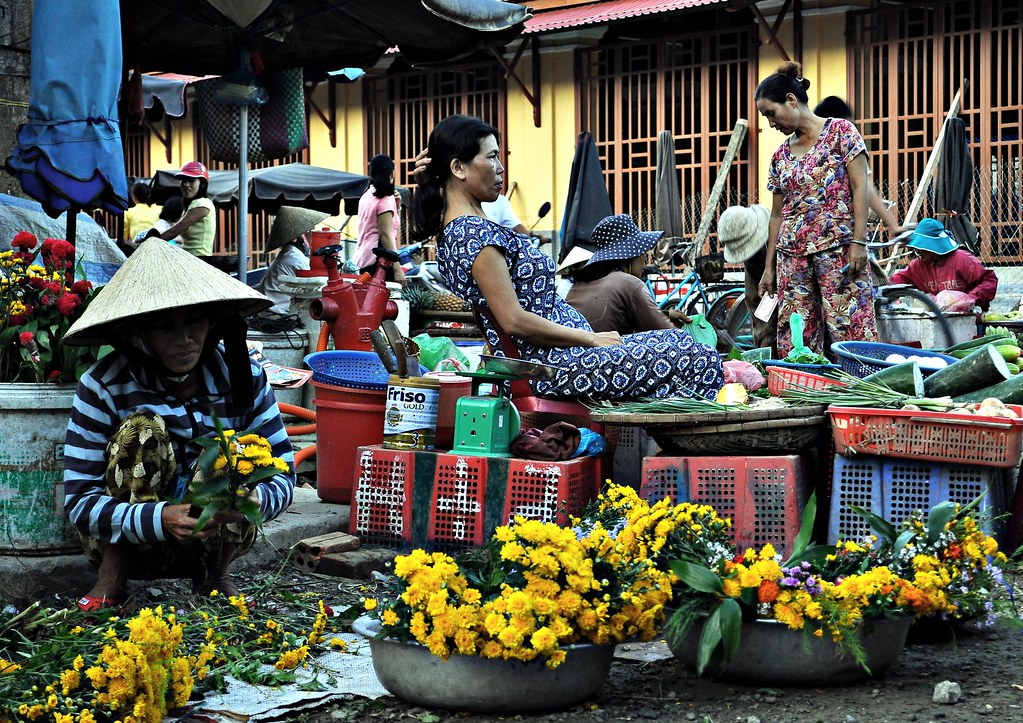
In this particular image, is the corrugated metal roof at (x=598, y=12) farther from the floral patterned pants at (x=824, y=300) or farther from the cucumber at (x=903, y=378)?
the cucumber at (x=903, y=378)

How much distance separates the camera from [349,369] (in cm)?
529

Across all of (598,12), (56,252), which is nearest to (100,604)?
(56,252)

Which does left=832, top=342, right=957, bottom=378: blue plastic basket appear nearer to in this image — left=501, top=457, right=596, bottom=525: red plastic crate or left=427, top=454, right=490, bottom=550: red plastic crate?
left=501, top=457, right=596, bottom=525: red plastic crate

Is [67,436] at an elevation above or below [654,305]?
below

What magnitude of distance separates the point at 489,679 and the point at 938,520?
1.19 m

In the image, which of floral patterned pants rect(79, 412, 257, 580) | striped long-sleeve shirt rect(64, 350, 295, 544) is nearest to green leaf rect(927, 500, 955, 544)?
striped long-sleeve shirt rect(64, 350, 295, 544)

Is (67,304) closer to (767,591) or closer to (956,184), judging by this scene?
(767,591)

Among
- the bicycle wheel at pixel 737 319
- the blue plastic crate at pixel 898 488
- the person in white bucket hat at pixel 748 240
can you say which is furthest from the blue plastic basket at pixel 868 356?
the bicycle wheel at pixel 737 319

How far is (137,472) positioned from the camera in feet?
10.9

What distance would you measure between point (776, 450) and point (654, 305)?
1.59 metres

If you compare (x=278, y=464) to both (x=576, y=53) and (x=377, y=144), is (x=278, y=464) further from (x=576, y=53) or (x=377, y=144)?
(x=377, y=144)

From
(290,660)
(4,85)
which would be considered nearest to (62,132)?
(4,85)

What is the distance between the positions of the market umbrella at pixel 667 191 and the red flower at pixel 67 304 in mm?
10933

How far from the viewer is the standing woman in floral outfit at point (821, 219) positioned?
6324 mm
